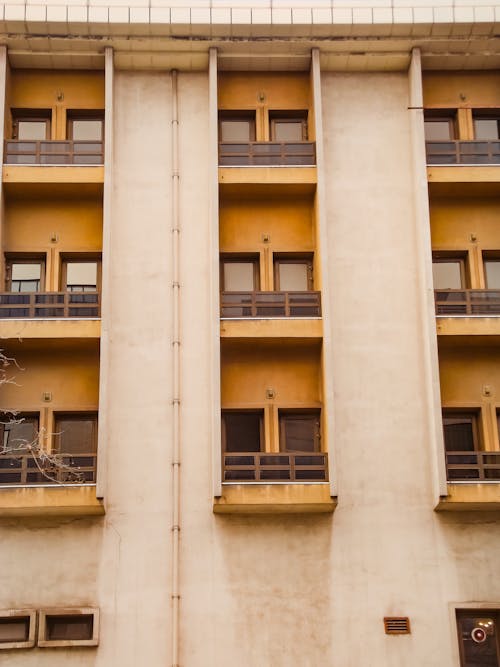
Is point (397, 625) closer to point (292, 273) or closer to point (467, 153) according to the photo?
point (292, 273)

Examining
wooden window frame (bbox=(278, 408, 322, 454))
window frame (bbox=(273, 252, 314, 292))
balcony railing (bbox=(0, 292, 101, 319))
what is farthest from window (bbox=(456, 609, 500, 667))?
balcony railing (bbox=(0, 292, 101, 319))

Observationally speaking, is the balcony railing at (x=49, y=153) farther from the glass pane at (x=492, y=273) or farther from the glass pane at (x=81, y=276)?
the glass pane at (x=492, y=273)

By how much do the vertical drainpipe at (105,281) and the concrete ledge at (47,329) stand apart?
44 centimetres

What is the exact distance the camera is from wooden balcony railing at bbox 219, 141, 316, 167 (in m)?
28.2

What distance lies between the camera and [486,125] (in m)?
29.8

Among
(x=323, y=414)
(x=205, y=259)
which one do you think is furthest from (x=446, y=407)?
(x=205, y=259)

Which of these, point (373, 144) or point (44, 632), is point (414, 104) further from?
point (44, 632)

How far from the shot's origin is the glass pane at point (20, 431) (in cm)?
2658

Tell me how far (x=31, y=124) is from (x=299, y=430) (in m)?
11.2

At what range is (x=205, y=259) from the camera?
27.5 meters

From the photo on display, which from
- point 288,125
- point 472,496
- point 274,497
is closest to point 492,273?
point 472,496

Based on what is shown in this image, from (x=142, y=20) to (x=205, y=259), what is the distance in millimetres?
6587

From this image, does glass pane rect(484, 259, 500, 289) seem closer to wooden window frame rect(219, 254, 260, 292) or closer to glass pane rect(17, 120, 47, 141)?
wooden window frame rect(219, 254, 260, 292)

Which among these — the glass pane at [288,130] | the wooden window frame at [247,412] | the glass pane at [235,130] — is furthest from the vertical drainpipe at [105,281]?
the glass pane at [288,130]
